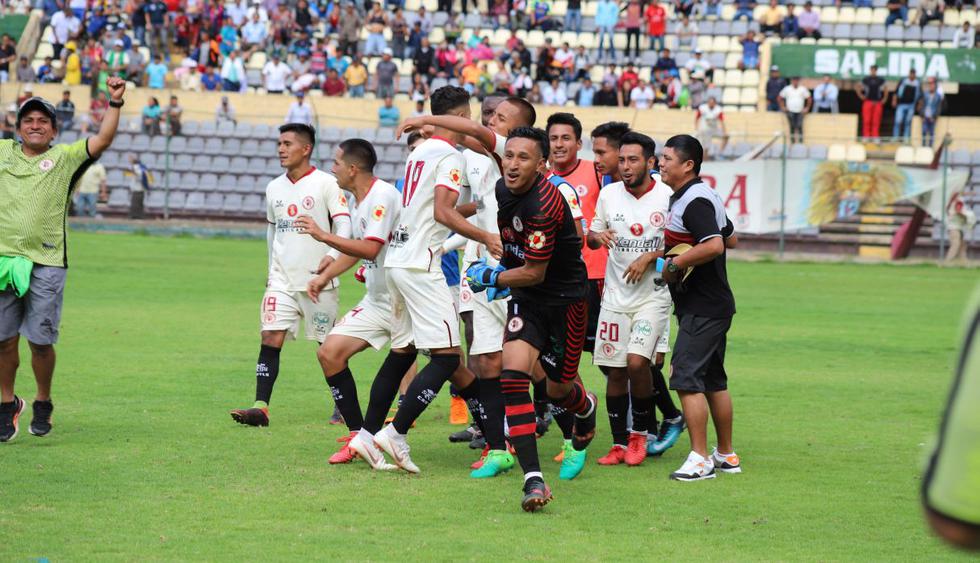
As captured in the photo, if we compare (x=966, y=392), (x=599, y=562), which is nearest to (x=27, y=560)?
(x=599, y=562)

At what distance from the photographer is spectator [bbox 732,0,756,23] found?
36.2 meters

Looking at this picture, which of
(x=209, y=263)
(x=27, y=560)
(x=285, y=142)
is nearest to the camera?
(x=27, y=560)

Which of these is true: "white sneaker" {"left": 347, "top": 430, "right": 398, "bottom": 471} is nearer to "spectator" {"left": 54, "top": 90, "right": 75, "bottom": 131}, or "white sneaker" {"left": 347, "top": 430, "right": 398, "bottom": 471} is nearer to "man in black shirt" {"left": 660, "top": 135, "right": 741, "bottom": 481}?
"man in black shirt" {"left": 660, "top": 135, "right": 741, "bottom": 481}

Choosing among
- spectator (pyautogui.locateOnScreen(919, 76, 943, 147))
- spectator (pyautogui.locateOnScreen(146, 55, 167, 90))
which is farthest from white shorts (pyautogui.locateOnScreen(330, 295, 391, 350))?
spectator (pyautogui.locateOnScreen(146, 55, 167, 90))

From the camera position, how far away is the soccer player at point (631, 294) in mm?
8172

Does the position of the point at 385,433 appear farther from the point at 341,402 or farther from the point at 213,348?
the point at 213,348

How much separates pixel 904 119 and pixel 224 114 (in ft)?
55.4

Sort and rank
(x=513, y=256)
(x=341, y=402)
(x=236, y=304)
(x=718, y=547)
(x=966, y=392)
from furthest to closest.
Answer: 1. (x=236, y=304)
2. (x=341, y=402)
3. (x=513, y=256)
4. (x=718, y=547)
5. (x=966, y=392)

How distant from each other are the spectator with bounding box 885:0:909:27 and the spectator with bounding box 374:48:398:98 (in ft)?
45.2

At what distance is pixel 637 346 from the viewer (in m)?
8.08

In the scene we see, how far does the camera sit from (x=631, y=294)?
8289 mm

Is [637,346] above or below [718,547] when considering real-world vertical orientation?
above

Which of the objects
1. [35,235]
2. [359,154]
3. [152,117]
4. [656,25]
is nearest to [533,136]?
[359,154]

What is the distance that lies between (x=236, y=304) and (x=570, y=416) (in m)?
10.5
